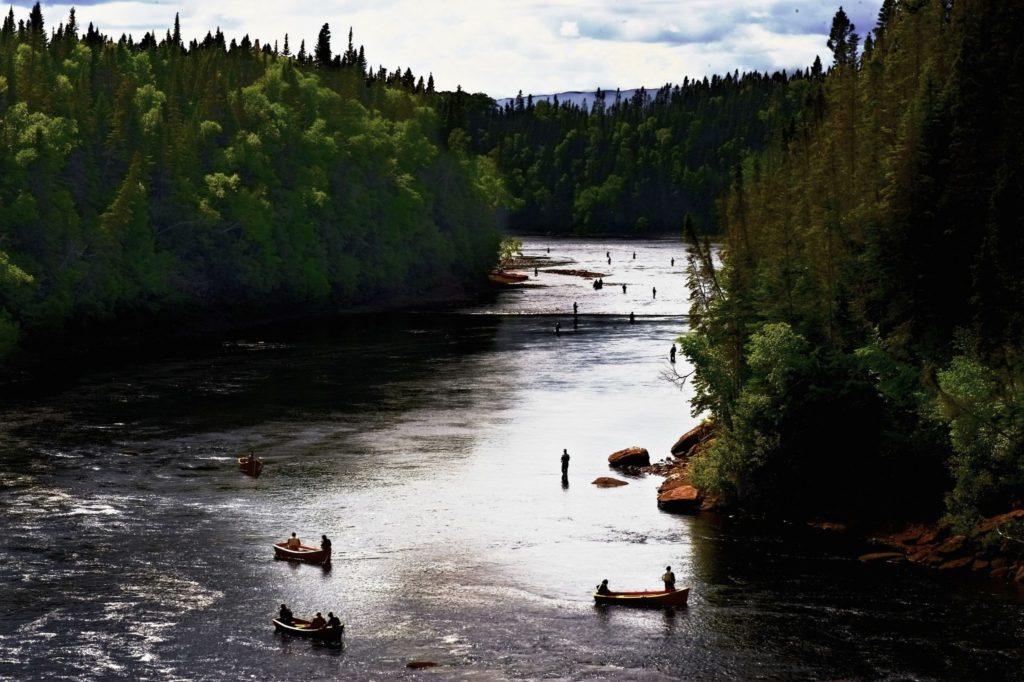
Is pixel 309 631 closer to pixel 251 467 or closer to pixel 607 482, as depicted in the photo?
pixel 251 467

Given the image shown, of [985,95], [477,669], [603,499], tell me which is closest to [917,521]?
[603,499]

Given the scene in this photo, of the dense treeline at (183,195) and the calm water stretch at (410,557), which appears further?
the dense treeline at (183,195)

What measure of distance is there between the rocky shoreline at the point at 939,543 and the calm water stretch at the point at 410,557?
1.46m

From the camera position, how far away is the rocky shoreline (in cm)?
5875

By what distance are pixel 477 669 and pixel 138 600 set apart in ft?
51.9

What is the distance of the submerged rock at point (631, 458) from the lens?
81000 mm

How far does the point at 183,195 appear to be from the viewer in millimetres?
145500

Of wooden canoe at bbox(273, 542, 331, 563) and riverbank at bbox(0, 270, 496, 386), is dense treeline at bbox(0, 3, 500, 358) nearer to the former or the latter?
riverbank at bbox(0, 270, 496, 386)

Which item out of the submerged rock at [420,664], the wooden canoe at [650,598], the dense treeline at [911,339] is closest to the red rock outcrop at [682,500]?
the dense treeline at [911,339]

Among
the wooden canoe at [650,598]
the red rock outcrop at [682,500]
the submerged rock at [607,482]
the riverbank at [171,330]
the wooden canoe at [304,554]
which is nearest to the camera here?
the wooden canoe at [650,598]

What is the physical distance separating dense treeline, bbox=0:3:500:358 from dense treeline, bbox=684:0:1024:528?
6661 centimetres

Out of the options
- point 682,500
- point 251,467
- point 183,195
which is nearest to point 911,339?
point 682,500

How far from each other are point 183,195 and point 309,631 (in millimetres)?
102499

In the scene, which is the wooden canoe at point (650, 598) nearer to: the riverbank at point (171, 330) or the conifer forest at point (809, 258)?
the conifer forest at point (809, 258)
